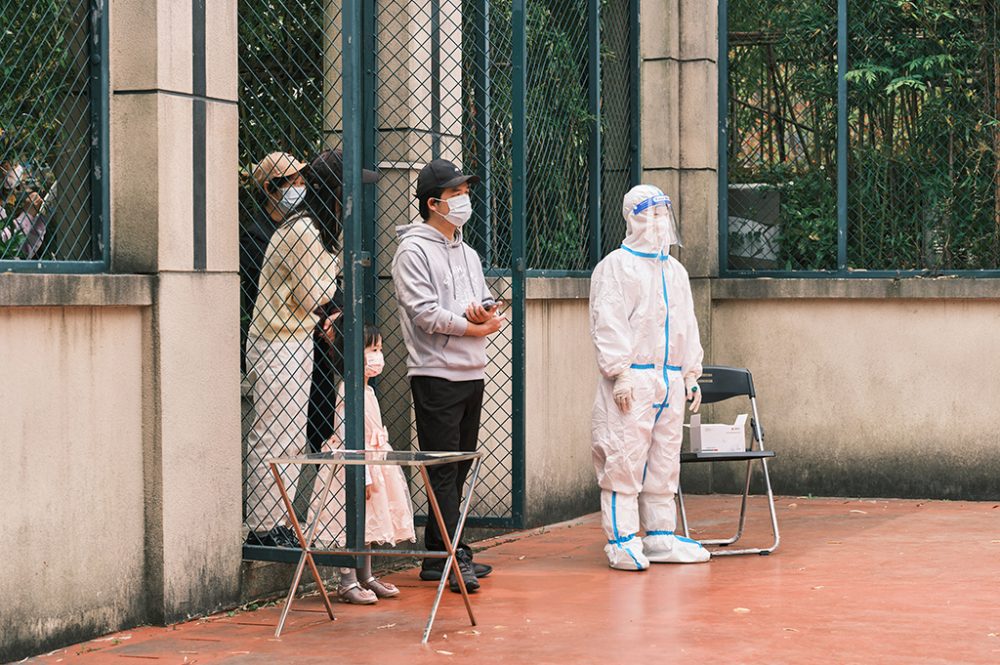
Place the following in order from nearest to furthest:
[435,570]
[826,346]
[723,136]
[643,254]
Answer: [435,570]
[643,254]
[826,346]
[723,136]

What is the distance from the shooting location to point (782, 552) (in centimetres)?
904

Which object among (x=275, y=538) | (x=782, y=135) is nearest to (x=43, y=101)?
(x=275, y=538)

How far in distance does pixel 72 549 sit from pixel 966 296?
671 centimetres

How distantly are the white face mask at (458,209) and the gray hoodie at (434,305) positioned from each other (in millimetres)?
94

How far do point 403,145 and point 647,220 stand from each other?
147cm

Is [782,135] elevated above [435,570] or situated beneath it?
elevated above

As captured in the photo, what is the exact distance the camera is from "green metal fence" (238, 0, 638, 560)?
300 inches

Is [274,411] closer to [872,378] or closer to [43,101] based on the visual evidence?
[43,101]

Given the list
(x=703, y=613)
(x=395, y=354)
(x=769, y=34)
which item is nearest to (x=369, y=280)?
(x=395, y=354)

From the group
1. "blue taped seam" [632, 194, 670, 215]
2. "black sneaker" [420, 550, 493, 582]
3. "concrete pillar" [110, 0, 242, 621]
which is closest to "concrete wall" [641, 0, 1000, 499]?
"blue taped seam" [632, 194, 670, 215]

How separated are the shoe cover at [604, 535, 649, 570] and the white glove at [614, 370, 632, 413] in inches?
27.2

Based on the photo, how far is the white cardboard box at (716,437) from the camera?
9.02 meters

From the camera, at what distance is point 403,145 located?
9.09 m

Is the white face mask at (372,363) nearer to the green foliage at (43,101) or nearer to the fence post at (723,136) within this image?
the green foliage at (43,101)
